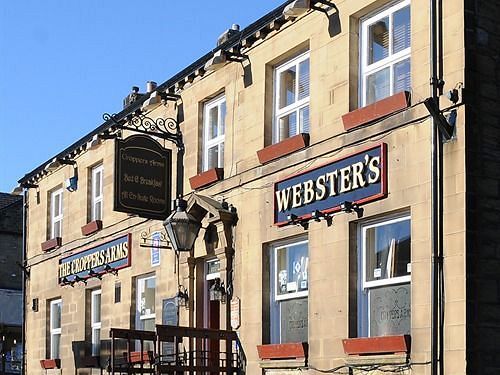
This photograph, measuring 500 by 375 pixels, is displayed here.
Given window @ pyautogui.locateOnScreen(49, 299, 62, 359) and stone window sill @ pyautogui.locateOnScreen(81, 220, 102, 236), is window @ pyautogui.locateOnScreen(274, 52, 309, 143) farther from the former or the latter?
window @ pyautogui.locateOnScreen(49, 299, 62, 359)

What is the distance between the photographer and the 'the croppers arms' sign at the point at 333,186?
12297 mm

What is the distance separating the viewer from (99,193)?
20922 millimetres

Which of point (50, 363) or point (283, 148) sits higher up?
point (283, 148)

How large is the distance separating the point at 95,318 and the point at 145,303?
255 cm

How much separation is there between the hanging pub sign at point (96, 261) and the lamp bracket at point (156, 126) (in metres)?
2.23

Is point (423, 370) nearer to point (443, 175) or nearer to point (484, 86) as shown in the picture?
point (443, 175)

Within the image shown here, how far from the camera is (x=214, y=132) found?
55.1 ft

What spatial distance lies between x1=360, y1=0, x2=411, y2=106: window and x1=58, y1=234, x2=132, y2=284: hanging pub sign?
24.4 feet

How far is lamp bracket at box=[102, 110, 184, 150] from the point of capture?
57.4 ft

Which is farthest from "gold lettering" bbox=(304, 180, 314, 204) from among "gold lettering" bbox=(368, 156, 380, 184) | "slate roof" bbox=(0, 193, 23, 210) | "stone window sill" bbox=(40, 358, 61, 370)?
"slate roof" bbox=(0, 193, 23, 210)

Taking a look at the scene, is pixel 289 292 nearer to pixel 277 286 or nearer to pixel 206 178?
pixel 277 286

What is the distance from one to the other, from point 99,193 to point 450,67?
11.2m

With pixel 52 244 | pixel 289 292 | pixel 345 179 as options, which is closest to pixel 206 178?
pixel 289 292

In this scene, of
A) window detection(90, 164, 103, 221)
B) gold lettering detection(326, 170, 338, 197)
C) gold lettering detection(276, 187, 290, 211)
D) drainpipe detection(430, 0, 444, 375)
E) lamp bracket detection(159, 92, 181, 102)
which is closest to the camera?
drainpipe detection(430, 0, 444, 375)
